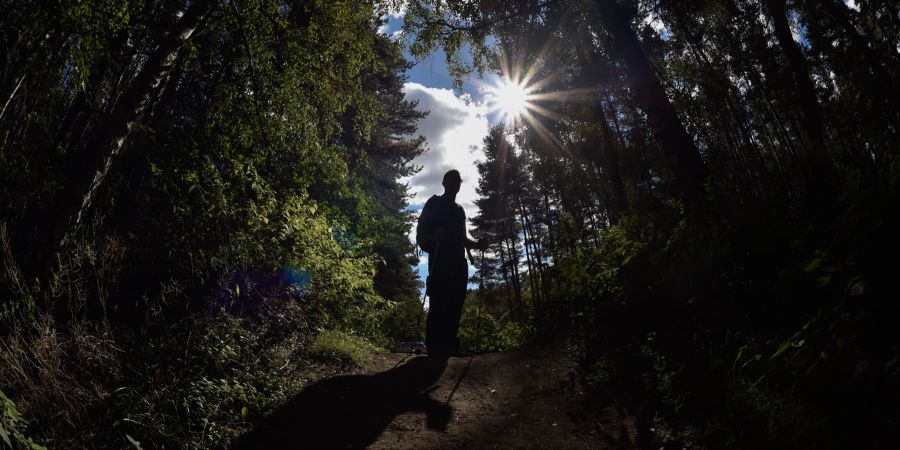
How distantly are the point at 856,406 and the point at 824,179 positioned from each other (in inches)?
93.7

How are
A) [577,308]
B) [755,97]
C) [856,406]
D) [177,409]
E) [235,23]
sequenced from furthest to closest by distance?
[755,97] < [577,308] < [235,23] < [177,409] < [856,406]

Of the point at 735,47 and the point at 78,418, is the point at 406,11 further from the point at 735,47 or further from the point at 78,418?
the point at 735,47

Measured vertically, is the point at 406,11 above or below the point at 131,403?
above

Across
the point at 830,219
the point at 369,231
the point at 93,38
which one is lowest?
the point at 830,219

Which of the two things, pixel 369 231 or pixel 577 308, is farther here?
pixel 369 231

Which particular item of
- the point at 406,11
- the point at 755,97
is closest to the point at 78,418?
the point at 406,11

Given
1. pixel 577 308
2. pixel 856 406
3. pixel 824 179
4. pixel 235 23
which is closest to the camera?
pixel 856 406

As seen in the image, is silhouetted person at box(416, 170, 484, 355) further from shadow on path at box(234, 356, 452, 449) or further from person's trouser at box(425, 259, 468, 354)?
shadow on path at box(234, 356, 452, 449)

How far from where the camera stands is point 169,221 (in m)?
5.36

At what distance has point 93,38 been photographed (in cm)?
293

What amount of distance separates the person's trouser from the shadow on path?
1.19 m

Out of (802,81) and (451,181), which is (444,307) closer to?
(451,181)

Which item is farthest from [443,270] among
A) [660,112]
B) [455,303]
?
[660,112]

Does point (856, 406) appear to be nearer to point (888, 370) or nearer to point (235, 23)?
point (888, 370)
